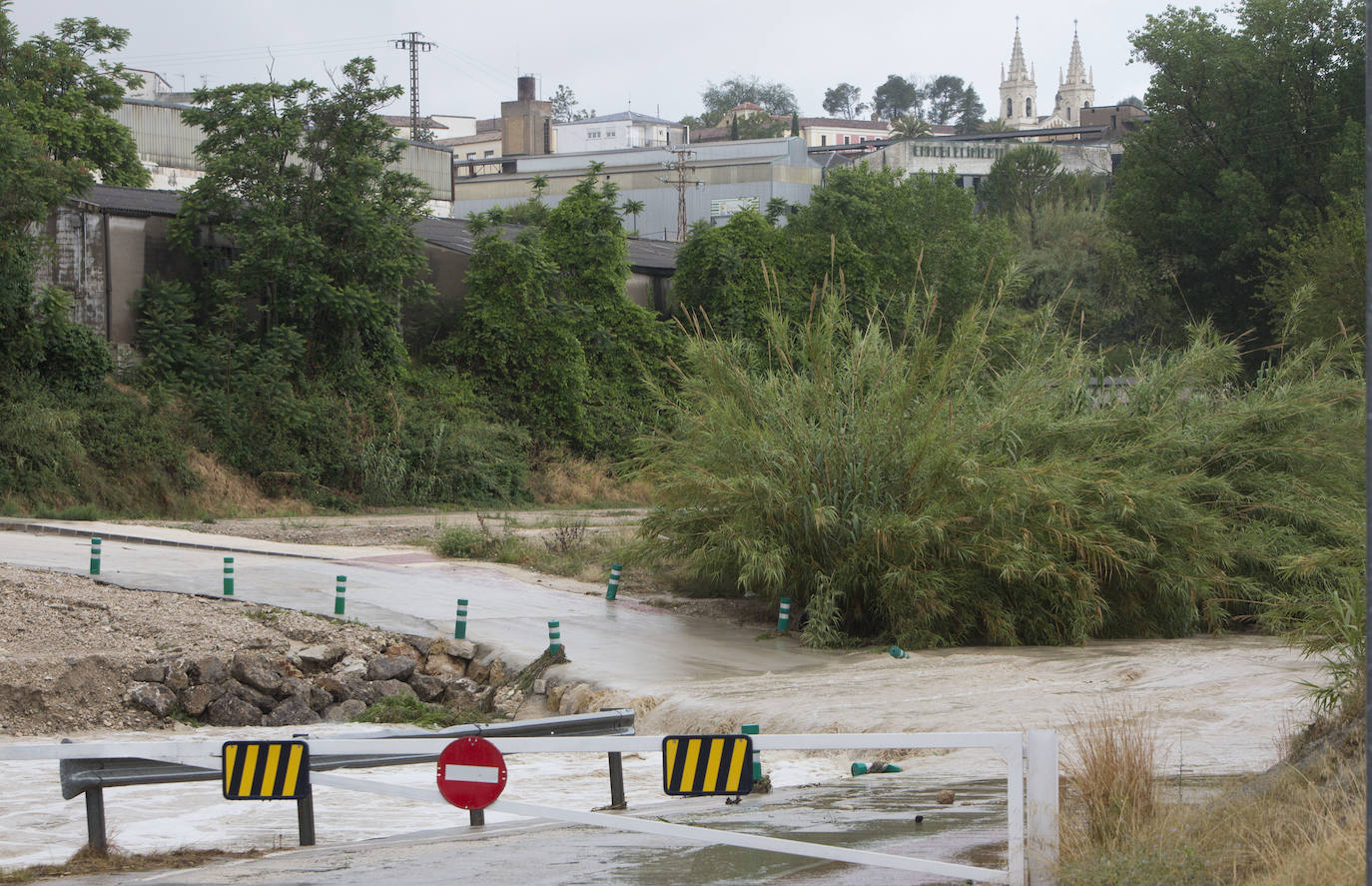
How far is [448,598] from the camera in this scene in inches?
704

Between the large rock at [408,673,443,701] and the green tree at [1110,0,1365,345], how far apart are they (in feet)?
128

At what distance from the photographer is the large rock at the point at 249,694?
13.5 meters

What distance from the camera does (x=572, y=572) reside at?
2108cm

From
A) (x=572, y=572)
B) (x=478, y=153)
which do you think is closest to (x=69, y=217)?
(x=572, y=572)

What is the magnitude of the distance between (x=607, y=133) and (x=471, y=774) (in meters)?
120

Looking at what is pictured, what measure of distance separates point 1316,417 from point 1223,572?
9.24 feet

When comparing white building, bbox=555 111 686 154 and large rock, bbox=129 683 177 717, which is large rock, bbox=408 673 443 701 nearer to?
large rock, bbox=129 683 177 717

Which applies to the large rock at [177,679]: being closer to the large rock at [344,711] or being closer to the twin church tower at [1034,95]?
the large rock at [344,711]

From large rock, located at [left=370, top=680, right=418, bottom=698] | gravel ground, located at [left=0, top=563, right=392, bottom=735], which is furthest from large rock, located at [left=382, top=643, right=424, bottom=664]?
large rock, located at [left=370, top=680, right=418, bottom=698]

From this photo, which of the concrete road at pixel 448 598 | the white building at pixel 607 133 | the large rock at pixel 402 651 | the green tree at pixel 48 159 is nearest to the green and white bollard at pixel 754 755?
the concrete road at pixel 448 598

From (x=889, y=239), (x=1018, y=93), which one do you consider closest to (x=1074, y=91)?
(x=1018, y=93)

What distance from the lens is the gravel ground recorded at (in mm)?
12789

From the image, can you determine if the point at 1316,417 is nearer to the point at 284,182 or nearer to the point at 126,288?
the point at 284,182

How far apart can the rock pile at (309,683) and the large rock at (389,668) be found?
0.01 m
